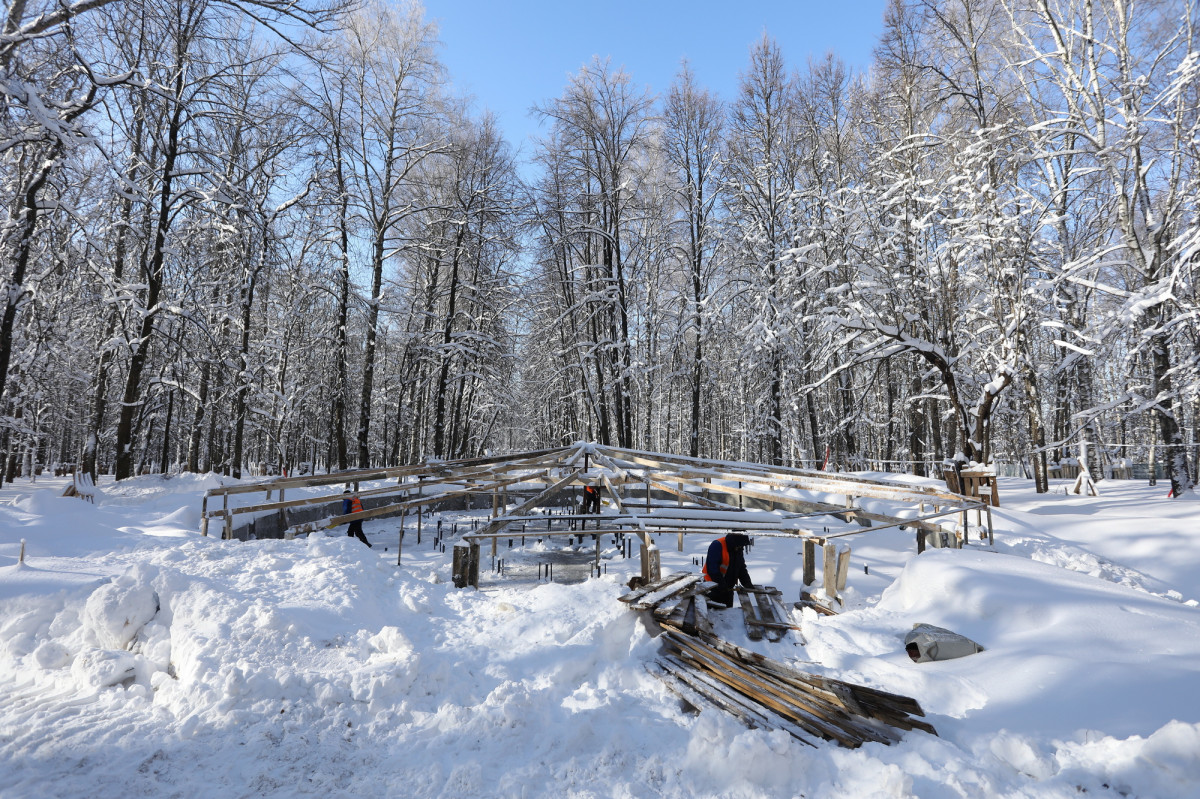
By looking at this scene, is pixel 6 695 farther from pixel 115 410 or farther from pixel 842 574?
pixel 115 410

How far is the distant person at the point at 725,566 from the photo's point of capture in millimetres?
7539

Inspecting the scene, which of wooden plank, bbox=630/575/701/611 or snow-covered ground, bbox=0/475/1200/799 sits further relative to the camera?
wooden plank, bbox=630/575/701/611

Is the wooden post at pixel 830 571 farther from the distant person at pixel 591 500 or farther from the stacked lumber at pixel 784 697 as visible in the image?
the distant person at pixel 591 500

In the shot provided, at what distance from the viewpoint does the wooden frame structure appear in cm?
831

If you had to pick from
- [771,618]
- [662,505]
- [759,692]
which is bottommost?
[771,618]

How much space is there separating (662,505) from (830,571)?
4748mm

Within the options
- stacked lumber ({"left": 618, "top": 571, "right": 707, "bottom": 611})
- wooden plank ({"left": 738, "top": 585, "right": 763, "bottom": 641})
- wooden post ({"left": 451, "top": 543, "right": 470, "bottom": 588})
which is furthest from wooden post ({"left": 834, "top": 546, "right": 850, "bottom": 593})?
wooden post ({"left": 451, "top": 543, "right": 470, "bottom": 588})

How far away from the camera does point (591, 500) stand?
14.4 meters

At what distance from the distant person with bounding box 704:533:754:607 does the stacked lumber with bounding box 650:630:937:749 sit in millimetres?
1882

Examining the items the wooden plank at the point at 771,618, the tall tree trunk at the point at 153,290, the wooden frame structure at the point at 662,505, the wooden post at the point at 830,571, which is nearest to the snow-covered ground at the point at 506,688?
the wooden plank at the point at 771,618

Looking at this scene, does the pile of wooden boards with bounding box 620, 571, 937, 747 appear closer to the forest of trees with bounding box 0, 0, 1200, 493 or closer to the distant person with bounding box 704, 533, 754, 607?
the distant person with bounding box 704, 533, 754, 607

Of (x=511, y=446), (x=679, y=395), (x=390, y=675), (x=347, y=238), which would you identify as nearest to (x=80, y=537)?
(x=390, y=675)

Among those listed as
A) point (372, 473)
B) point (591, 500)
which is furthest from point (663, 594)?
point (372, 473)

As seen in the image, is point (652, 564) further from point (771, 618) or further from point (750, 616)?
point (771, 618)
